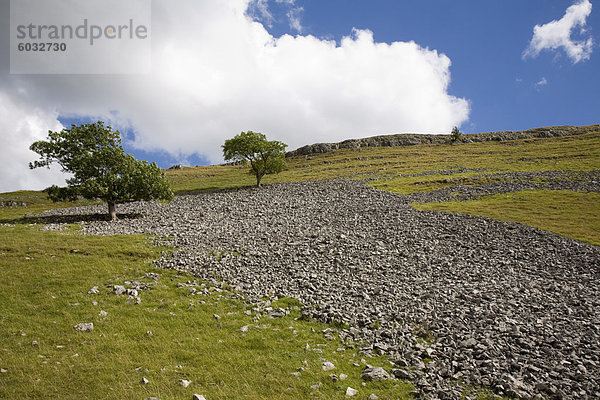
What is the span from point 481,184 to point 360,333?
58732mm

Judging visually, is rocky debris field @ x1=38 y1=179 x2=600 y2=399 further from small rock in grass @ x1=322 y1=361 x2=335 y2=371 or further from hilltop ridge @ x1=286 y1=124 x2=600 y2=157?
hilltop ridge @ x1=286 y1=124 x2=600 y2=157

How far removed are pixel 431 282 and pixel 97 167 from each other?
40.4m

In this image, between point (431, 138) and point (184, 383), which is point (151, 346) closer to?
point (184, 383)

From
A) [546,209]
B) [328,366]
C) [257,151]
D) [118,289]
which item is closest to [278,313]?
[328,366]

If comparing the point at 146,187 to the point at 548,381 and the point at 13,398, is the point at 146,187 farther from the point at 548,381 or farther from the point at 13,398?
the point at 548,381

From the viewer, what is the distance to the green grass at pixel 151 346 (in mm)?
10352

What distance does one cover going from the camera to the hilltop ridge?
178125 millimetres

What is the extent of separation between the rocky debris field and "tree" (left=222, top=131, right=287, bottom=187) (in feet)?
114

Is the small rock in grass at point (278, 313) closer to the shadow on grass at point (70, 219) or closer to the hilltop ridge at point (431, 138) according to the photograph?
the shadow on grass at point (70, 219)

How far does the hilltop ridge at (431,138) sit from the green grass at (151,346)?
16935cm

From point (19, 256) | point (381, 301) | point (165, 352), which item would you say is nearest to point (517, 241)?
point (381, 301)

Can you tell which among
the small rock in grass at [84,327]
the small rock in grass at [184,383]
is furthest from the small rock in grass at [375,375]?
the small rock in grass at [84,327]

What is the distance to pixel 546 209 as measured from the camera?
41344 mm

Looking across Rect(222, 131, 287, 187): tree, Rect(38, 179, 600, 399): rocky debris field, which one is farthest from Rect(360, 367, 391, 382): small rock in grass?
Rect(222, 131, 287, 187): tree
